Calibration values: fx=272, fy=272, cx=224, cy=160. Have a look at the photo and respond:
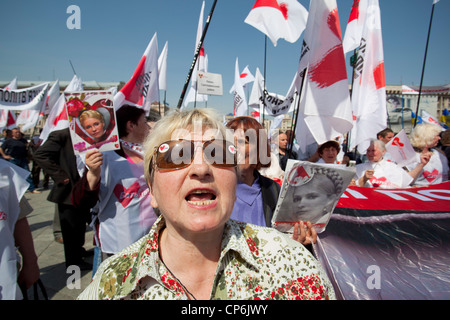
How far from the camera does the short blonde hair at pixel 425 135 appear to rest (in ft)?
12.3

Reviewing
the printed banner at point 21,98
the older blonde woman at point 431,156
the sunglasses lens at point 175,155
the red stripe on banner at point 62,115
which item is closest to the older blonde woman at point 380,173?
the older blonde woman at point 431,156

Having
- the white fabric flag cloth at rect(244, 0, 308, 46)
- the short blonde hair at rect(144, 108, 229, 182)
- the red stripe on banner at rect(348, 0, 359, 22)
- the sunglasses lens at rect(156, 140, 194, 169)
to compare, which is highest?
the red stripe on banner at rect(348, 0, 359, 22)

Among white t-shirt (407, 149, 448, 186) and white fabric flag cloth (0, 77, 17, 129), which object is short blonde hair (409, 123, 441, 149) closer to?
white t-shirt (407, 149, 448, 186)

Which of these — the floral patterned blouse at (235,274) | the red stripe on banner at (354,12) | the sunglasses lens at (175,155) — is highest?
the red stripe on banner at (354,12)

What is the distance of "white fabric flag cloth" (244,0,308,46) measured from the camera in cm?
356

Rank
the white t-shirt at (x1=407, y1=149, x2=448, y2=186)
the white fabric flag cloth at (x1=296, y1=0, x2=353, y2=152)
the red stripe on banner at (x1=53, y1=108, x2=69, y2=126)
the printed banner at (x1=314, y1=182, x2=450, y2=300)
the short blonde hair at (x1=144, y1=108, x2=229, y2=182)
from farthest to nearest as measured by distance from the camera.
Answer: the red stripe on banner at (x1=53, y1=108, x2=69, y2=126) < the white t-shirt at (x1=407, y1=149, x2=448, y2=186) < the white fabric flag cloth at (x1=296, y1=0, x2=353, y2=152) < the printed banner at (x1=314, y1=182, x2=450, y2=300) < the short blonde hair at (x1=144, y1=108, x2=229, y2=182)

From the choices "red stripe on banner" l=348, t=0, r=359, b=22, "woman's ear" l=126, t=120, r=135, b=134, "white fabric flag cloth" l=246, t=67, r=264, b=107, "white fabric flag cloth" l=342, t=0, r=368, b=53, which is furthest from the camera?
"white fabric flag cloth" l=246, t=67, r=264, b=107

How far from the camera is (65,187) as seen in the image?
3646 millimetres

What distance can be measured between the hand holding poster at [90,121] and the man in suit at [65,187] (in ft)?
6.11

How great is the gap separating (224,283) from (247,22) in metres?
3.43

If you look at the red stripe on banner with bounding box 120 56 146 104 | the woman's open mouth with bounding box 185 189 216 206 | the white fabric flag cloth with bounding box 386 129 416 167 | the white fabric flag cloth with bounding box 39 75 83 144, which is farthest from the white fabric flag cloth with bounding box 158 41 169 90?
the woman's open mouth with bounding box 185 189 216 206

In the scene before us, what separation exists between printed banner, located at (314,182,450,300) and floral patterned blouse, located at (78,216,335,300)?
472 millimetres

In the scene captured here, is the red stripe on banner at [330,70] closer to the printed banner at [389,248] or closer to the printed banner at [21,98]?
the printed banner at [389,248]

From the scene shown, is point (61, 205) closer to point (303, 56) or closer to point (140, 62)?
point (140, 62)
